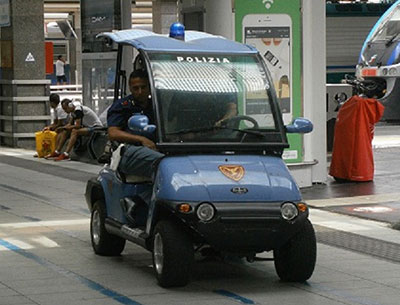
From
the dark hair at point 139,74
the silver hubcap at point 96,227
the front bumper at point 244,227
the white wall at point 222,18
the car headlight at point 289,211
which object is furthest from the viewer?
the white wall at point 222,18

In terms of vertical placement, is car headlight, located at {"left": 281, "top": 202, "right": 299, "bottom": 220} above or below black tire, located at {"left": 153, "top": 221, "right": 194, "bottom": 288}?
above

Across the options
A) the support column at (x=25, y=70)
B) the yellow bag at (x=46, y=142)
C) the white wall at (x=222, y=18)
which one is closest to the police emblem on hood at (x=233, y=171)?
the white wall at (x=222, y=18)

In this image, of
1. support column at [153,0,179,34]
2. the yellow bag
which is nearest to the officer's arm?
the yellow bag

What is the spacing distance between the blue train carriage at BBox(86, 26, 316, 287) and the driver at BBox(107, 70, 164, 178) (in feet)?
0.42

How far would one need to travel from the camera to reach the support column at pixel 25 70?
942 inches

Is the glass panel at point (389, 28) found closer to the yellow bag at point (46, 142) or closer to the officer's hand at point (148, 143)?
the yellow bag at point (46, 142)

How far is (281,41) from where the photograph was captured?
51.8ft

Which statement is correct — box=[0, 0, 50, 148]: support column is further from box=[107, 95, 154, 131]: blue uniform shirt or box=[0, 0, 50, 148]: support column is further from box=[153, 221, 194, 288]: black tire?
box=[153, 221, 194, 288]: black tire

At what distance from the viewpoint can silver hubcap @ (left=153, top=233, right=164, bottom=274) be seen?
9.05 meters

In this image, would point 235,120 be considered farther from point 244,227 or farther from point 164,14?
point 164,14

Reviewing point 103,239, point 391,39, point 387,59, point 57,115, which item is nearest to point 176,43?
point 103,239

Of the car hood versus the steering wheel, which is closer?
the car hood

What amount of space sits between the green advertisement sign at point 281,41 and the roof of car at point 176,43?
201 inches

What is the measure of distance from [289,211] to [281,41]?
7.08 meters
